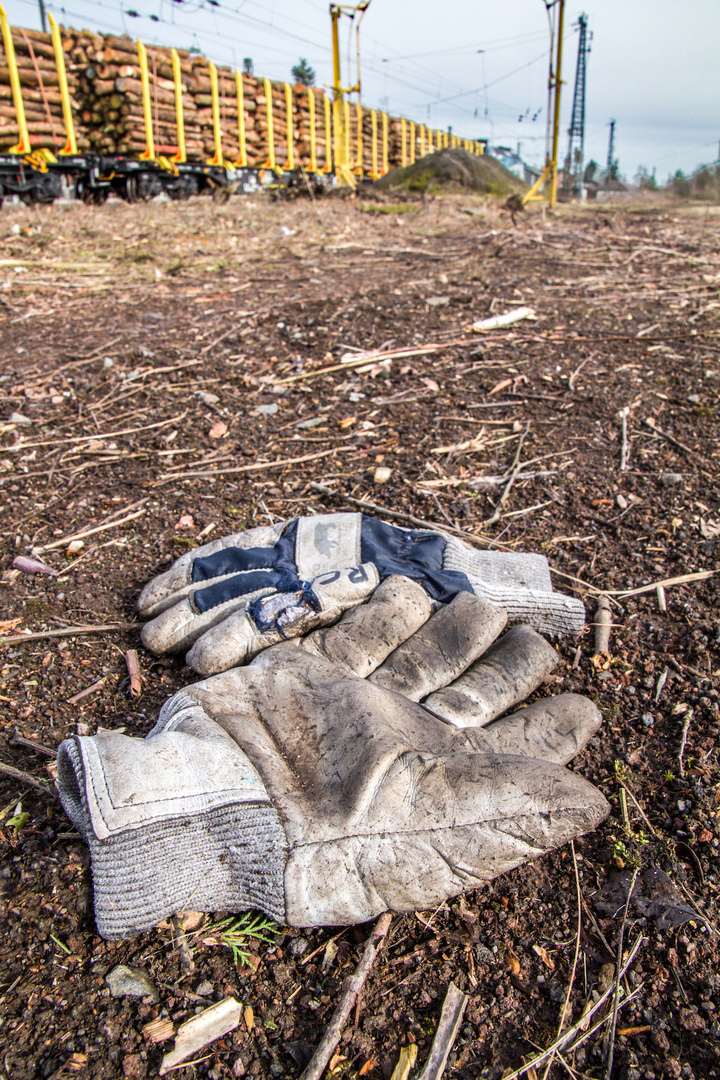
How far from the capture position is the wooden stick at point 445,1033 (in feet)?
4.48

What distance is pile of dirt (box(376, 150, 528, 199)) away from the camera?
17125 mm

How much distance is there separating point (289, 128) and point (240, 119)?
2262 millimetres

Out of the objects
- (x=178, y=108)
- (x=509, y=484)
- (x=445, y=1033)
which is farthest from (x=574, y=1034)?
(x=178, y=108)

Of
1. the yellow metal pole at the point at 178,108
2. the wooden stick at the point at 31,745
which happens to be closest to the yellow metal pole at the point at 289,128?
the yellow metal pole at the point at 178,108

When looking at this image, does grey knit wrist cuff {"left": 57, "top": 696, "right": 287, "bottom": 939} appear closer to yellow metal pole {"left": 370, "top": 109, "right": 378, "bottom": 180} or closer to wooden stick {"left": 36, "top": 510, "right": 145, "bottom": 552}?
wooden stick {"left": 36, "top": 510, "right": 145, "bottom": 552}

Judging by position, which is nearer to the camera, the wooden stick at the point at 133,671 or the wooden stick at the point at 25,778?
the wooden stick at the point at 25,778

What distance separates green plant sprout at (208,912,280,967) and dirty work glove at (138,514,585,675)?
0.88m

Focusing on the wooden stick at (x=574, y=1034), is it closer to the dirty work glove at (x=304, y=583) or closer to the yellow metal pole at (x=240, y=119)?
the dirty work glove at (x=304, y=583)

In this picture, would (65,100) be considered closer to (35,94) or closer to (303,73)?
(35,94)

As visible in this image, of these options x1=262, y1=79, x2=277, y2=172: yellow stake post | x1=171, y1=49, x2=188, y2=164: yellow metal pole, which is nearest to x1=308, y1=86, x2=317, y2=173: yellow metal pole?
x1=262, y1=79, x2=277, y2=172: yellow stake post

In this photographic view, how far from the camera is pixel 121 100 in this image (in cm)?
1397

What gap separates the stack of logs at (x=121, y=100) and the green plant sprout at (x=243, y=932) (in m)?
14.8

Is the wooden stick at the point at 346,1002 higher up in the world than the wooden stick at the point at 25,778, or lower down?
lower down

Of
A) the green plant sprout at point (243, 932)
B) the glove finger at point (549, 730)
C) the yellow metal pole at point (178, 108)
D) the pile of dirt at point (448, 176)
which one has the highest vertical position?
the yellow metal pole at point (178, 108)
